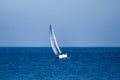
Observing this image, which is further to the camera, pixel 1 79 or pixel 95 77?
pixel 95 77

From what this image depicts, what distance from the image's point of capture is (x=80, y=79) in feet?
240

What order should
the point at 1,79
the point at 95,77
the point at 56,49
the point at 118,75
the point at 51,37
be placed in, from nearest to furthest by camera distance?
1. the point at 1,79
2. the point at 95,77
3. the point at 118,75
4. the point at 51,37
5. the point at 56,49

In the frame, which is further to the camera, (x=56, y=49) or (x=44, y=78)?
(x=56, y=49)

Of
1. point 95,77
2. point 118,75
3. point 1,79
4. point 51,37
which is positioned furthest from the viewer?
point 51,37

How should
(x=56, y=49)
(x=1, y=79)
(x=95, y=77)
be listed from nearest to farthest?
(x=1, y=79)
(x=95, y=77)
(x=56, y=49)

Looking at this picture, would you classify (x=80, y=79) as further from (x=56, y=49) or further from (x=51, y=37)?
(x=56, y=49)

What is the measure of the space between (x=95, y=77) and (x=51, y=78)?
7.70 meters

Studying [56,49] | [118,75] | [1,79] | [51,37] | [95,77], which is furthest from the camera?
[56,49]

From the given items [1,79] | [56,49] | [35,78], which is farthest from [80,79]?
[56,49]

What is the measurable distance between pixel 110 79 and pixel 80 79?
512cm

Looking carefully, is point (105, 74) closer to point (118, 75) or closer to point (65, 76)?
point (118, 75)

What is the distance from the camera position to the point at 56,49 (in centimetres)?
10569

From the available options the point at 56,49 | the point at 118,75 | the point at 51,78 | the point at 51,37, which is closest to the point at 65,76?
the point at 51,78

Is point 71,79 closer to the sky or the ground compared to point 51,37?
closer to the ground
